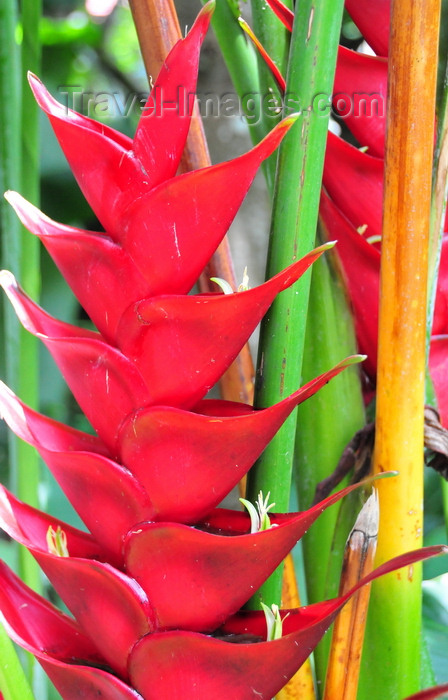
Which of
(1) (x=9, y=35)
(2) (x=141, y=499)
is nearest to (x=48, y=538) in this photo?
(2) (x=141, y=499)

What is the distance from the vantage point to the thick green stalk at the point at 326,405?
0.95 ft

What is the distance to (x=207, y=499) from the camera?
22cm

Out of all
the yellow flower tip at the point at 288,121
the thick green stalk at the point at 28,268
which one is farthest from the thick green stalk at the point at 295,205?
the thick green stalk at the point at 28,268

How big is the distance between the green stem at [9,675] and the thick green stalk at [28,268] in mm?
140

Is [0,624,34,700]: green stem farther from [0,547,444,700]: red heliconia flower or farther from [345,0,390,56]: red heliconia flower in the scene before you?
[345,0,390,56]: red heliconia flower

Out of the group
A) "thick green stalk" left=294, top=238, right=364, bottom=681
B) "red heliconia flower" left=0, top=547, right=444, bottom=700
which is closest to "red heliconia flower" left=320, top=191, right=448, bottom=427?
"thick green stalk" left=294, top=238, right=364, bottom=681

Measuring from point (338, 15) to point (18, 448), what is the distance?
279 mm

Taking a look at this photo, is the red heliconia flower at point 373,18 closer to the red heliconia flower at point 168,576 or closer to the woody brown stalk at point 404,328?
the woody brown stalk at point 404,328

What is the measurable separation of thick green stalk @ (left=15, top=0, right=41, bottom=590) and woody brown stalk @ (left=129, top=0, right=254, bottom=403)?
0.40ft

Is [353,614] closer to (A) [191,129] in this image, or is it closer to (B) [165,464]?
(B) [165,464]

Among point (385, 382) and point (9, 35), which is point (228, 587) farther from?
point (9, 35)

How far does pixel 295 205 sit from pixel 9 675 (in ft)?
0.57

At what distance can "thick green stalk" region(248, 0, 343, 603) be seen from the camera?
222mm

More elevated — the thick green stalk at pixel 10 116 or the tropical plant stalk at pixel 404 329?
the thick green stalk at pixel 10 116
